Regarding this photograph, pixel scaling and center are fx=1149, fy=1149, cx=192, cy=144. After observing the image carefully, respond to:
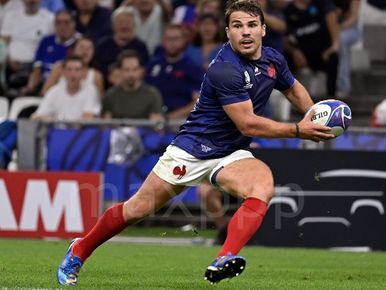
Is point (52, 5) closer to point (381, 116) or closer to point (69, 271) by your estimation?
point (381, 116)

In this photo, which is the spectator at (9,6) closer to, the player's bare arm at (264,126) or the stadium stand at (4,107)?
the stadium stand at (4,107)

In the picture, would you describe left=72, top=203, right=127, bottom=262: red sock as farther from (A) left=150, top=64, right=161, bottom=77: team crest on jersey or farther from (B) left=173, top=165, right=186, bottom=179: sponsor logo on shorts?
(A) left=150, top=64, right=161, bottom=77: team crest on jersey

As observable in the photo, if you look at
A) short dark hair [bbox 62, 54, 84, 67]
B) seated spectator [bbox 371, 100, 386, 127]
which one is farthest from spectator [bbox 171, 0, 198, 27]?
seated spectator [bbox 371, 100, 386, 127]

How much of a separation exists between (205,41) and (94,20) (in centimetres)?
228

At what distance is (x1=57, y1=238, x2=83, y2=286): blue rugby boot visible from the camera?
8.76 m

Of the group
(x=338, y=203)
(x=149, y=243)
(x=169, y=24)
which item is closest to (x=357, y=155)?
(x=338, y=203)

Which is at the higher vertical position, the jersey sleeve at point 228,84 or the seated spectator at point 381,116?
the jersey sleeve at point 228,84

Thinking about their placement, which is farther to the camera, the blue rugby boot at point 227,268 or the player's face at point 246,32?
the player's face at point 246,32

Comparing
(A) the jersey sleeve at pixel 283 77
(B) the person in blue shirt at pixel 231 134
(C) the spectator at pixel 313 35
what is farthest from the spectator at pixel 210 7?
(B) the person in blue shirt at pixel 231 134

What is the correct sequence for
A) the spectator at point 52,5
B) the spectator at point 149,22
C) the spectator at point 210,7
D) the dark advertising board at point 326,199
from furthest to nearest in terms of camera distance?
the spectator at point 52,5, the spectator at point 149,22, the spectator at point 210,7, the dark advertising board at point 326,199

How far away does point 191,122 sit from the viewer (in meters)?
8.94

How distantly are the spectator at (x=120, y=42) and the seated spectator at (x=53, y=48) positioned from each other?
51 centimetres

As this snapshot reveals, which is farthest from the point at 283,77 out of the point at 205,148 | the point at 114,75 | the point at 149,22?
the point at 149,22

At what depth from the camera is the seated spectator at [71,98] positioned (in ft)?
55.5
